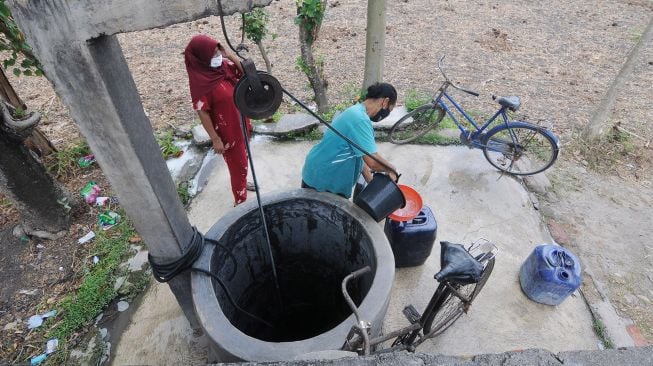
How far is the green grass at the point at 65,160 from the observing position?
5.00 metres

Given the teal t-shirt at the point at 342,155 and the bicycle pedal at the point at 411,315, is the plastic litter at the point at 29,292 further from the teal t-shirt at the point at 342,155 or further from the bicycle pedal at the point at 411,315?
the bicycle pedal at the point at 411,315

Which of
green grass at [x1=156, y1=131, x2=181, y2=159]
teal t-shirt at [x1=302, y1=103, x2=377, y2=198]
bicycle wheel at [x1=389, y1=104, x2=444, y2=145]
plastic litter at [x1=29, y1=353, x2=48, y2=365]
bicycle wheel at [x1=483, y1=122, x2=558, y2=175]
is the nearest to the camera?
teal t-shirt at [x1=302, y1=103, x2=377, y2=198]

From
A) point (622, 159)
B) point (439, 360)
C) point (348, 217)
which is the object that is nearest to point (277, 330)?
point (348, 217)

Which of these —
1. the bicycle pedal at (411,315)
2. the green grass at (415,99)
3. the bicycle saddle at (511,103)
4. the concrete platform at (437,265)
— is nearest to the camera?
the bicycle pedal at (411,315)

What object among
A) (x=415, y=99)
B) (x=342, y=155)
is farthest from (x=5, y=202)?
(x=415, y=99)

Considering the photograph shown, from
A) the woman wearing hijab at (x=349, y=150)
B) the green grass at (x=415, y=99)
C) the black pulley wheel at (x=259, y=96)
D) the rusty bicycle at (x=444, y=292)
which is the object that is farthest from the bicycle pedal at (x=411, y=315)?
the green grass at (x=415, y=99)

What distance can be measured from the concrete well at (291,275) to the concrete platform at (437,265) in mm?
682

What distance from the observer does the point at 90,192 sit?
15.6 ft

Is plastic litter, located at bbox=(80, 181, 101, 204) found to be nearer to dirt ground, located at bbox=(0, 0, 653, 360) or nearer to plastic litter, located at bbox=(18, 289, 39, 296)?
dirt ground, located at bbox=(0, 0, 653, 360)

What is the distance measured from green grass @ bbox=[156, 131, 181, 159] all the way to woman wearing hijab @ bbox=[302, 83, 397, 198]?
2643 millimetres

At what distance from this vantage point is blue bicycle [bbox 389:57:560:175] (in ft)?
16.2

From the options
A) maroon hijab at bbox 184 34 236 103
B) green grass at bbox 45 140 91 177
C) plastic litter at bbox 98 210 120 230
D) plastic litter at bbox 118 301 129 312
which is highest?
maroon hijab at bbox 184 34 236 103

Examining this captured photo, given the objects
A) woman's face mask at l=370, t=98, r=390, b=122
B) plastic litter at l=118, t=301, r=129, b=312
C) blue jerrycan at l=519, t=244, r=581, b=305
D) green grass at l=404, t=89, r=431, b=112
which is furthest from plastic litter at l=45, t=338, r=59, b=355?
green grass at l=404, t=89, r=431, b=112

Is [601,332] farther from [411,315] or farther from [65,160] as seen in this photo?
[65,160]
